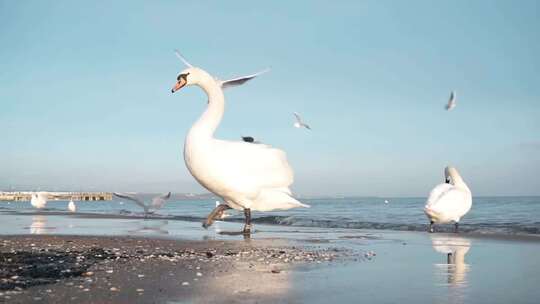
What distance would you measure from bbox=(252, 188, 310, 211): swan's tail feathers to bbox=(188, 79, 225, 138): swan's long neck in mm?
1619

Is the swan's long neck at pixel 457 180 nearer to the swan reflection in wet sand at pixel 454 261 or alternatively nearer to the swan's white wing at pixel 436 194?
the swan's white wing at pixel 436 194

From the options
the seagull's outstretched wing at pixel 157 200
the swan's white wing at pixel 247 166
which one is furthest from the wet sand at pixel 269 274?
the seagull's outstretched wing at pixel 157 200

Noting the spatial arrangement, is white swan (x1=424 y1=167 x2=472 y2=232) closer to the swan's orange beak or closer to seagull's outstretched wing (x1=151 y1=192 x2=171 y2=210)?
the swan's orange beak

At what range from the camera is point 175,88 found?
1215 cm

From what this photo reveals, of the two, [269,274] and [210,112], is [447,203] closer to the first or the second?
[210,112]

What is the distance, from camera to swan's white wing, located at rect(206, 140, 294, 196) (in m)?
11.1

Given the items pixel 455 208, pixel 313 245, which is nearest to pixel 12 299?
pixel 313 245

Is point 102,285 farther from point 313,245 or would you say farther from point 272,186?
point 272,186

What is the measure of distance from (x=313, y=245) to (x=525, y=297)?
17.0ft

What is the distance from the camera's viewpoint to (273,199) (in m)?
12.2

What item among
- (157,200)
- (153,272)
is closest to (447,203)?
(153,272)

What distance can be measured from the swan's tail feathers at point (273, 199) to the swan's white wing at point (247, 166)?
0.69ft

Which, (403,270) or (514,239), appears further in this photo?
(514,239)

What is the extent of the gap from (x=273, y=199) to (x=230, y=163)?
60.6 inches
